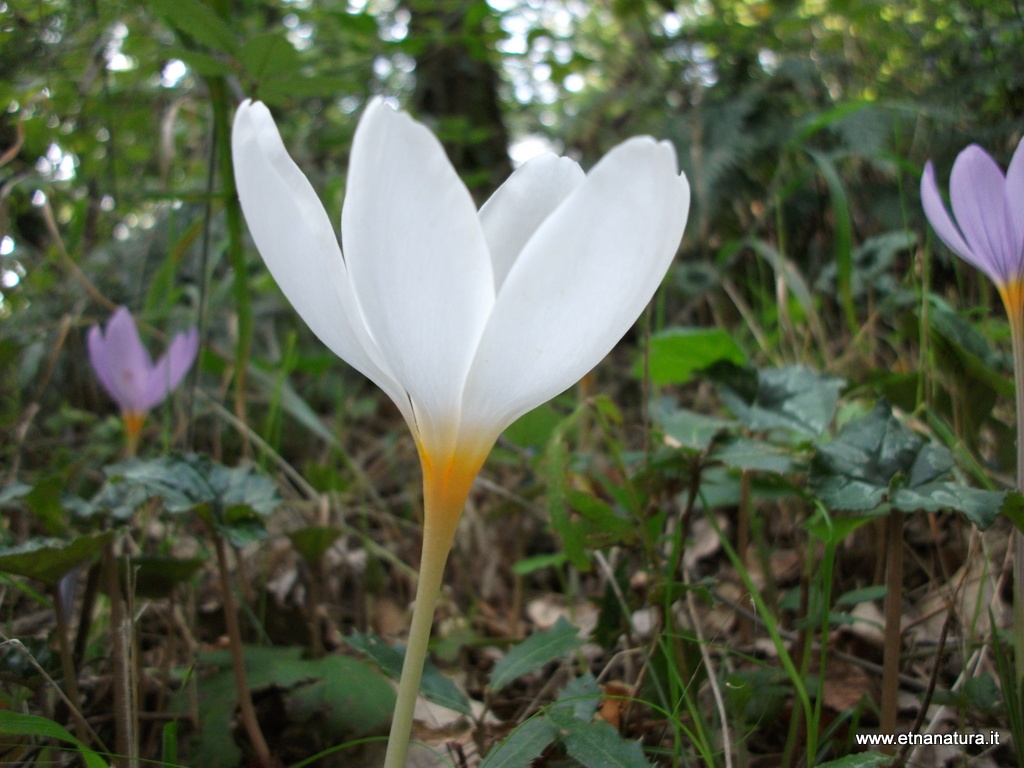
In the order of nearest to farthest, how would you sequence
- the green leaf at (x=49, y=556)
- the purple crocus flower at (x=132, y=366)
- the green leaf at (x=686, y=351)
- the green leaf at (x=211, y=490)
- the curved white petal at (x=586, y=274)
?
the curved white petal at (x=586, y=274)
the green leaf at (x=49, y=556)
the green leaf at (x=211, y=490)
the purple crocus flower at (x=132, y=366)
the green leaf at (x=686, y=351)

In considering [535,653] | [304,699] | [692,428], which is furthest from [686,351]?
[304,699]

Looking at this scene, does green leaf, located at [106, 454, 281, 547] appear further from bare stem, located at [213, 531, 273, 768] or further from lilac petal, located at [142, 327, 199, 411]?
lilac petal, located at [142, 327, 199, 411]

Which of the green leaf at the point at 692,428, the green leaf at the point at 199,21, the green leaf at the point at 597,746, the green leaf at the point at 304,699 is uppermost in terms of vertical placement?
the green leaf at the point at 199,21

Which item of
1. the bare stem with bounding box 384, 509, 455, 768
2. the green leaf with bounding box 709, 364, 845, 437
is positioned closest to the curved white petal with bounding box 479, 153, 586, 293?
the bare stem with bounding box 384, 509, 455, 768

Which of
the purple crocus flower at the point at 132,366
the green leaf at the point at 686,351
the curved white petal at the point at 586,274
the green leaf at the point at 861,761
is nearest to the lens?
the curved white petal at the point at 586,274

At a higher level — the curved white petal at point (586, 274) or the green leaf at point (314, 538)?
the curved white petal at point (586, 274)

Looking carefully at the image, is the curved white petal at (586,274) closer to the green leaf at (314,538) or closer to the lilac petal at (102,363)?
the green leaf at (314,538)

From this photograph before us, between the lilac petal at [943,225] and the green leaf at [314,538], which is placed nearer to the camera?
the lilac petal at [943,225]

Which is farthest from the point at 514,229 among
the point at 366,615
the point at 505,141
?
the point at 505,141

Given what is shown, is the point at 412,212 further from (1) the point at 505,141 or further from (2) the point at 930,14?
(1) the point at 505,141

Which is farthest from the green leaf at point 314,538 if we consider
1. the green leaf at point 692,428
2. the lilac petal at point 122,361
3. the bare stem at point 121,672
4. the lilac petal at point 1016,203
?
the lilac petal at point 1016,203
